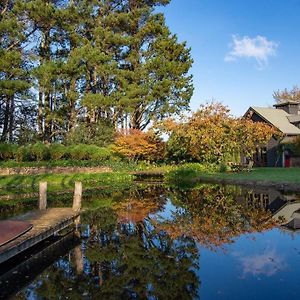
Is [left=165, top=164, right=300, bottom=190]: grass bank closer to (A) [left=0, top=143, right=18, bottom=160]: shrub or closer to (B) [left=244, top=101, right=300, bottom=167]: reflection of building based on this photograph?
(B) [left=244, top=101, right=300, bottom=167]: reflection of building

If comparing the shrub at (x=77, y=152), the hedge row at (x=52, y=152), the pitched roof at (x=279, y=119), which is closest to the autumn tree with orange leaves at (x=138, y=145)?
the hedge row at (x=52, y=152)

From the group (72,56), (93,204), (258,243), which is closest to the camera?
(258,243)

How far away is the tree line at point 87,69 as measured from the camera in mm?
31922

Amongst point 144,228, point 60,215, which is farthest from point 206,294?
point 60,215

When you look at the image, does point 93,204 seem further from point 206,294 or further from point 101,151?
point 101,151

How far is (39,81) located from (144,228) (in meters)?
21.6

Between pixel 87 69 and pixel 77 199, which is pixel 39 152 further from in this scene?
pixel 77 199

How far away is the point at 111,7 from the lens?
141 feet

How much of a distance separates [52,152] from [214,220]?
20.9 metres

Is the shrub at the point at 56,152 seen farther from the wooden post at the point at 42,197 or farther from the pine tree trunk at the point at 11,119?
the wooden post at the point at 42,197

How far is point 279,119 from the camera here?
41.5 metres

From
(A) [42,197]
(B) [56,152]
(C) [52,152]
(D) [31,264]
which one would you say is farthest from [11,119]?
(D) [31,264]

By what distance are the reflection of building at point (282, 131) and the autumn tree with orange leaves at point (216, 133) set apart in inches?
224

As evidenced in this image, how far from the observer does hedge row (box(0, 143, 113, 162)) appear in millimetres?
29734
